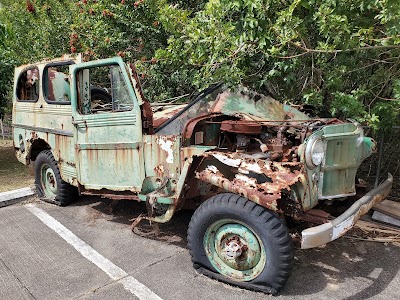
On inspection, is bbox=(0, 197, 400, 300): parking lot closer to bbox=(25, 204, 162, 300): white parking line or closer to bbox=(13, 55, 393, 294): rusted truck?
bbox=(25, 204, 162, 300): white parking line

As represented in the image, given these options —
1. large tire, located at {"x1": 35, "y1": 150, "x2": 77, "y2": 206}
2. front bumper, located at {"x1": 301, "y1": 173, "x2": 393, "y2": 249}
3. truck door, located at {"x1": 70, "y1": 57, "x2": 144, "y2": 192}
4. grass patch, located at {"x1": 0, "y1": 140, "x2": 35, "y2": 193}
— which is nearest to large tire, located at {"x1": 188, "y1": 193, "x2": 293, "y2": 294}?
front bumper, located at {"x1": 301, "y1": 173, "x2": 393, "y2": 249}

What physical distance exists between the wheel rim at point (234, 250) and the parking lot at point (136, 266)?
0.54 feet

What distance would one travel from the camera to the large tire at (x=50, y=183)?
18.0 feet

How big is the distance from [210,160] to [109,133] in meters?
1.49

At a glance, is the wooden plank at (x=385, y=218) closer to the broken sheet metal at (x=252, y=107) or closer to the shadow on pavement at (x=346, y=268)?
the shadow on pavement at (x=346, y=268)

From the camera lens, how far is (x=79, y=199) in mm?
5918

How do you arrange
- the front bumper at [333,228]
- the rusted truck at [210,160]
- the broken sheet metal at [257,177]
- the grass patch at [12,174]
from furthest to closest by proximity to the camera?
the grass patch at [12,174] < the rusted truck at [210,160] < the broken sheet metal at [257,177] < the front bumper at [333,228]

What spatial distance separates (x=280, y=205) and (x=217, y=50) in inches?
91.4

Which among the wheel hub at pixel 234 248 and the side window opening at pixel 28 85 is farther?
the side window opening at pixel 28 85

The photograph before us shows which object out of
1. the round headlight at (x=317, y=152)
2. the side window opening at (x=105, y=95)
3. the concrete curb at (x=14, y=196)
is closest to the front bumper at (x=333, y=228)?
the round headlight at (x=317, y=152)

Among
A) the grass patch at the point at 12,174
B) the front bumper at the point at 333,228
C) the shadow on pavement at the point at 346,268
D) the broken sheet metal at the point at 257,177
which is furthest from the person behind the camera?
the grass patch at the point at 12,174

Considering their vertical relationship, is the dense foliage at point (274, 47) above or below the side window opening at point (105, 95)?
above

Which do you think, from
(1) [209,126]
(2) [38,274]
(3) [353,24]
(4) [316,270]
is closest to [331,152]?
(4) [316,270]

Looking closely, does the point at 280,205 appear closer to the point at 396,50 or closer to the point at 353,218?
the point at 353,218
